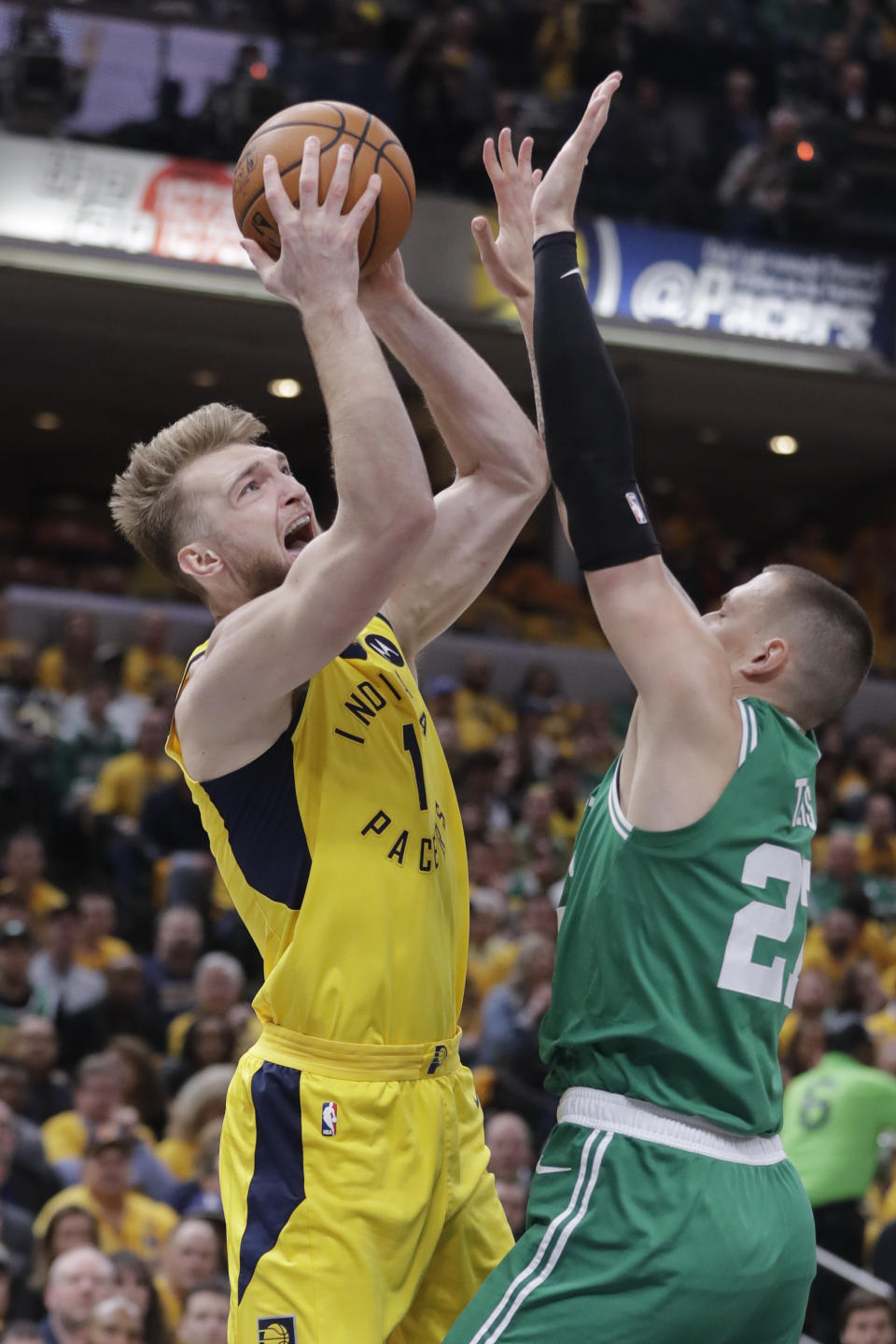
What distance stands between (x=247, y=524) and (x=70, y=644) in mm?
9306

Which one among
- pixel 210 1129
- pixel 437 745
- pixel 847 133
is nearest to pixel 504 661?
pixel 847 133

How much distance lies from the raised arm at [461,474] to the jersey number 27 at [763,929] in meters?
0.92

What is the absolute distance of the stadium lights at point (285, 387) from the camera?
18.2 meters

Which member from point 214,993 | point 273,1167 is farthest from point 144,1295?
point 273,1167

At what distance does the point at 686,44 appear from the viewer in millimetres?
16406

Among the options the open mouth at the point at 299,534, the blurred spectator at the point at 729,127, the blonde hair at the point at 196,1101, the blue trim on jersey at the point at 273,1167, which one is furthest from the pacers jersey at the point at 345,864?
the blurred spectator at the point at 729,127

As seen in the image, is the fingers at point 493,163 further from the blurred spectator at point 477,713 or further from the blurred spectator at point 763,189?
the blurred spectator at point 763,189

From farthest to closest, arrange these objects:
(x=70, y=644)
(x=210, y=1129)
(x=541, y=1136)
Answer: (x=70, y=644)
(x=541, y=1136)
(x=210, y=1129)

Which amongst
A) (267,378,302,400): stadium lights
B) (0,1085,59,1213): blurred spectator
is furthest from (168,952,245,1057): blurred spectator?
(267,378,302,400): stadium lights

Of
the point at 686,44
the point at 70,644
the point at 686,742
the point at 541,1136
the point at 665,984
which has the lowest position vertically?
the point at 541,1136

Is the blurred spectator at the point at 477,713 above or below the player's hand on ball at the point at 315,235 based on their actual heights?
above

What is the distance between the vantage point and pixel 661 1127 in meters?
2.71

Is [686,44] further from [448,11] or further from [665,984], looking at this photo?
[665,984]

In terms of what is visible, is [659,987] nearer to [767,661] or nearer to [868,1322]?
[767,661]
